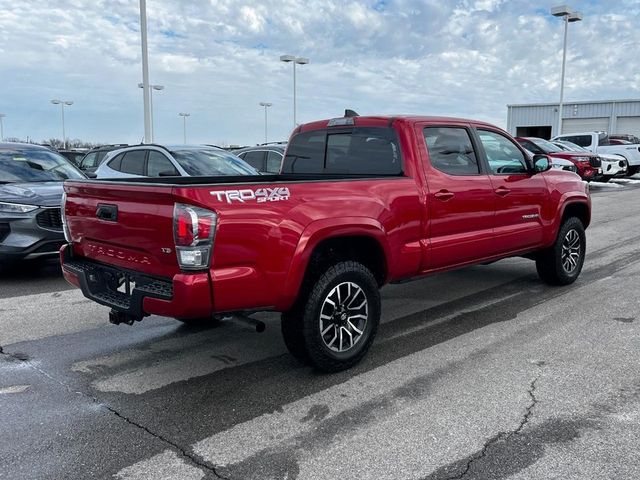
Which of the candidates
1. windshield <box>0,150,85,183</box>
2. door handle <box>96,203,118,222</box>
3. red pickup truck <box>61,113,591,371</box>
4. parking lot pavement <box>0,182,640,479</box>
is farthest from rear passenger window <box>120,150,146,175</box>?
door handle <box>96,203,118,222</box>

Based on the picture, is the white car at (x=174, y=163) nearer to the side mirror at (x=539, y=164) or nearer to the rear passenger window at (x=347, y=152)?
the rear passenger window at (x=347, y=152)

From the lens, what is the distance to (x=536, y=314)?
5.67 meters

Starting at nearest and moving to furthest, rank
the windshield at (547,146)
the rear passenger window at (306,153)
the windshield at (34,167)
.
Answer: the rear passenger window at (306,153) → the windshield at (34,167) → the windshield at (547,146)

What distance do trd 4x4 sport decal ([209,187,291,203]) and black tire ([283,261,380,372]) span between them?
2.29 feet

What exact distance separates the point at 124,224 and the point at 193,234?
2.30 feet

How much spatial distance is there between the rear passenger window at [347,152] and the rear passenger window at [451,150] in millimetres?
352

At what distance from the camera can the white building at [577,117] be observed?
4791cm

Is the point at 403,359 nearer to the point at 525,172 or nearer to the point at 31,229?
the point at 525,172

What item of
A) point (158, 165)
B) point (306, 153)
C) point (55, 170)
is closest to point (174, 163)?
point (158, 165)

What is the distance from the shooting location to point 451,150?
17.1 feet

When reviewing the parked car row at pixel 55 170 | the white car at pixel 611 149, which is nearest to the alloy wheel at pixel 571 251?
the parked car row at pixel 55 170

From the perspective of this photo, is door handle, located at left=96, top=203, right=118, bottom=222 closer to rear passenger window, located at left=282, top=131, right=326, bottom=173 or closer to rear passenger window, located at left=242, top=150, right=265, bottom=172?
rear passenger window, located at left=282, top=131, right=326, bottom=173

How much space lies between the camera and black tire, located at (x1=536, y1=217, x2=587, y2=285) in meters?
→ 6.55

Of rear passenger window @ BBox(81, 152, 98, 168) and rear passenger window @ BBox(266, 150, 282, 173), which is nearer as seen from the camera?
rear passenger window @ BBox(266, 150, 282, 173)
